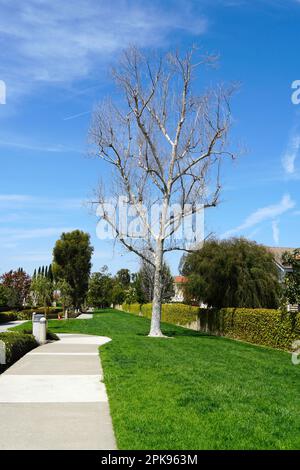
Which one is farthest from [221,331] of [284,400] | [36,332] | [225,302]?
[284,400]

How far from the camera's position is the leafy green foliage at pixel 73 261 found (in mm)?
67625

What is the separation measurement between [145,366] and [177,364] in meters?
1.08

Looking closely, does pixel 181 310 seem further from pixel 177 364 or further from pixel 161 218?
pixel 177 364

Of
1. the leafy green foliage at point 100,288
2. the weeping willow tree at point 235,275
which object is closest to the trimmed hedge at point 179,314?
the weeping willow tree at point 235,275

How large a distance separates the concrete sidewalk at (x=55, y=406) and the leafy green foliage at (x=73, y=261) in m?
53.7

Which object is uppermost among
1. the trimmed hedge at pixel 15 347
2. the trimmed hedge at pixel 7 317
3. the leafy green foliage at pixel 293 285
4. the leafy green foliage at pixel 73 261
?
the leafy green foliage at pixel 73 261

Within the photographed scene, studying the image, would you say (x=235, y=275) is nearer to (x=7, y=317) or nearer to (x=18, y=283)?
(x=7, y=317)

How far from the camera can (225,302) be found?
28.6 meters

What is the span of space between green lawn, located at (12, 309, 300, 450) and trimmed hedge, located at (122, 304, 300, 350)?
12.3 ft

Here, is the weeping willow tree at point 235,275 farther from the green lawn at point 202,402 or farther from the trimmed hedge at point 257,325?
the green lawn at point 202,402

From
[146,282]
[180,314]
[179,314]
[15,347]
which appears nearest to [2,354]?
[15,347]

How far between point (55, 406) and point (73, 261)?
2379 inches

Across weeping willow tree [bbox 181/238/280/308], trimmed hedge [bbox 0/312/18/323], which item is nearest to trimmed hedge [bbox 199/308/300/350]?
weeping willow tree [bbox 181/238/280/308]

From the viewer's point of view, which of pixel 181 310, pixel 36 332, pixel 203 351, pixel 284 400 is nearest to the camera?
pixel 284 400
